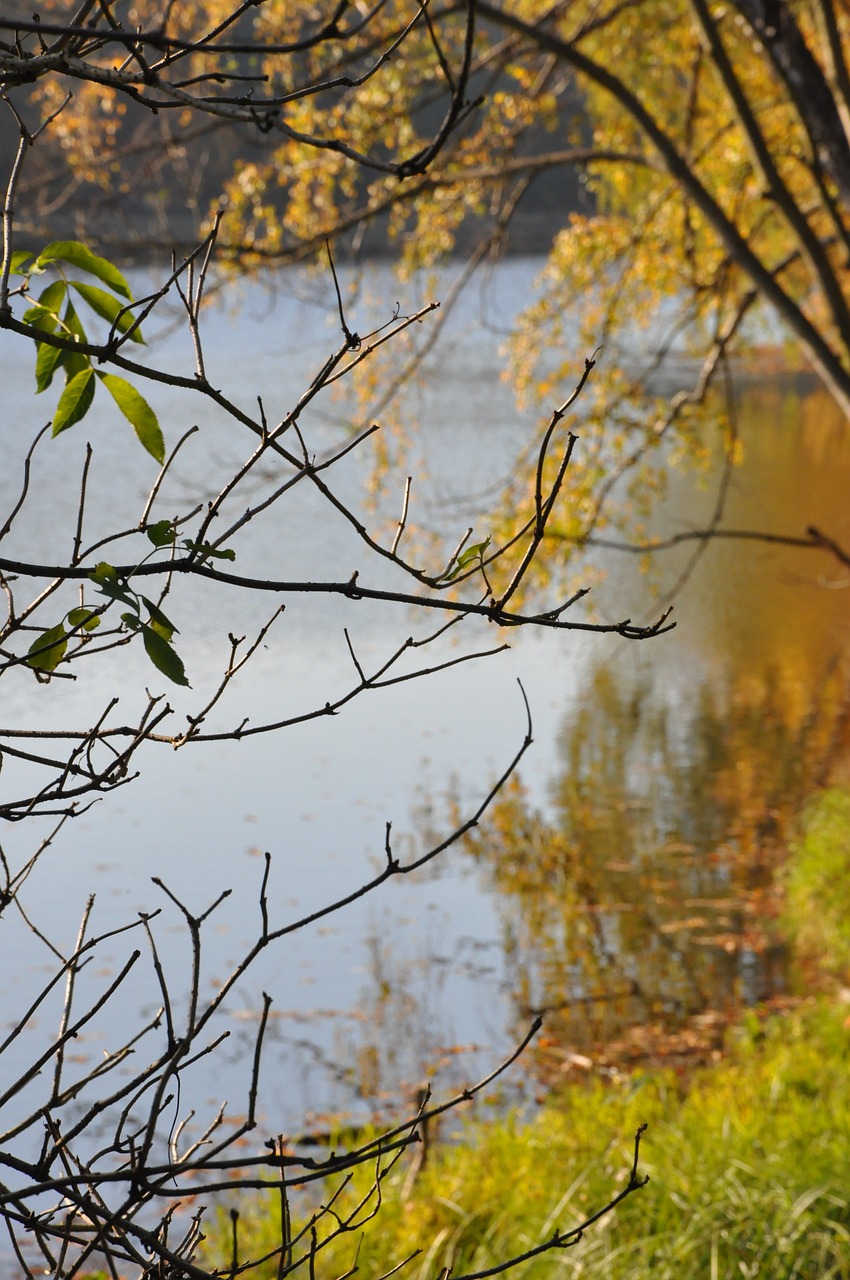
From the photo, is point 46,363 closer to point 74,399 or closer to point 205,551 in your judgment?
point 74,399

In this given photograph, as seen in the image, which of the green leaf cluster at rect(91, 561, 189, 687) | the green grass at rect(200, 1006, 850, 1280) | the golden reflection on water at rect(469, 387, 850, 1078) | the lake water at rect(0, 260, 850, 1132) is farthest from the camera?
the golden reflection on water at rect(469, 387, 850, 1078)

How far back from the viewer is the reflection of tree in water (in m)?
6.52

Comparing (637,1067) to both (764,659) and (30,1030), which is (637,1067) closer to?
(30,1030)

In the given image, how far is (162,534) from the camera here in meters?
0.91

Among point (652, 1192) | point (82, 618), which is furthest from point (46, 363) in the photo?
point (652, 1192)

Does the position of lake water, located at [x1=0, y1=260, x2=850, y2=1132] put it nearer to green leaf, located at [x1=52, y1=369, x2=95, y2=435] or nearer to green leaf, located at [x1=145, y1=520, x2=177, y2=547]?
green leaf, located at [x1=52, y1=369, x2=95, y2=435]

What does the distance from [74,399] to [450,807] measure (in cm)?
795

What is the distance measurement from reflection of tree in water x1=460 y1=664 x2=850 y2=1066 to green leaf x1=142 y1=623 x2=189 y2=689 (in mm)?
5462

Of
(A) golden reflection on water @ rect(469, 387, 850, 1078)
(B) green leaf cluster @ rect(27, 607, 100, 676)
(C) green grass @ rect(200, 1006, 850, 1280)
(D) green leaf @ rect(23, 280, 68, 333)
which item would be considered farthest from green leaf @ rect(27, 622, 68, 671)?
(A) golden reflection on water @ rect(469, 387, 850, 1078)

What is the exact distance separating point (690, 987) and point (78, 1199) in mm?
6131

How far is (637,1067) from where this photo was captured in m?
5.78

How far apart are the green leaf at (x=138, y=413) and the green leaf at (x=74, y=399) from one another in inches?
0.5

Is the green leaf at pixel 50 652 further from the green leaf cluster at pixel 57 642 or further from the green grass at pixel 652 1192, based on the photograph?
the green grass at pixel 652 1192

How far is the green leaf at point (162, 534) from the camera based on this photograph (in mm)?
901
